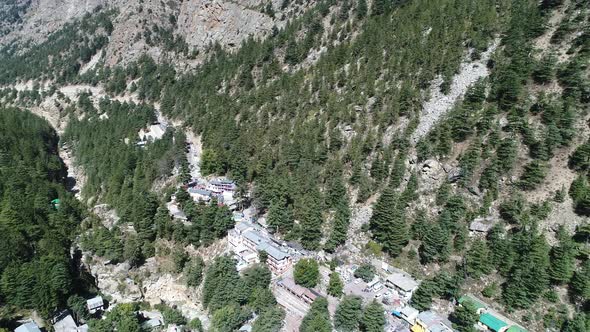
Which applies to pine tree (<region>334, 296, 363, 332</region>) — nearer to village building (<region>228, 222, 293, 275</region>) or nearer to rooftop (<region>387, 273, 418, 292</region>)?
rooftop (<region>387, 273, 418, 292</region>)

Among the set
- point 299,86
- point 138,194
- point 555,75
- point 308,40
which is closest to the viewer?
point 555,75

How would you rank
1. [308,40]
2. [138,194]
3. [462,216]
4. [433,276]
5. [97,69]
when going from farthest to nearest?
[97,69]
[308,40]
[138,194]
[462,216]
[433,276]

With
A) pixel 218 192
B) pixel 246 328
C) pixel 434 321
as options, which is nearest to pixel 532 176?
pixel 434 321

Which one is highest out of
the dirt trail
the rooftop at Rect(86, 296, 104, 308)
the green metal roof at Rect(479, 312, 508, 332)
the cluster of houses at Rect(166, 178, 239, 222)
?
the dirt trail

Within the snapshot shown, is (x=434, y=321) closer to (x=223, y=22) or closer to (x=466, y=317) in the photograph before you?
(x=466, y=317)

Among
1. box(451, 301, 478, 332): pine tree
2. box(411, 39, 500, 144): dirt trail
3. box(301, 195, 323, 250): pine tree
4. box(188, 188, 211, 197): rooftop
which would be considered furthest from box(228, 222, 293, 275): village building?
box(411, 39, 500, 144): dirt trail

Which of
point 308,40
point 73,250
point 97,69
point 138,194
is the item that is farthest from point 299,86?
point 97,69

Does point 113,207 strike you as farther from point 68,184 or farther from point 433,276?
point 433,276
